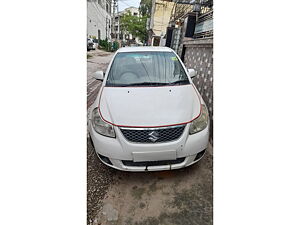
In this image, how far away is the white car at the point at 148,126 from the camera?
158cm

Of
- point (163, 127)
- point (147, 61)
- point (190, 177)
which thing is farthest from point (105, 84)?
point (190, 177)

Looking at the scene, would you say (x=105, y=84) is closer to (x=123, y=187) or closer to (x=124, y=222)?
(x=123, y=187)

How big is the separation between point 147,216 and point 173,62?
6.88 ft

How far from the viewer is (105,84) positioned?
2.23 m

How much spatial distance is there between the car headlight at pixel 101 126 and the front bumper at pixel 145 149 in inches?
1.6

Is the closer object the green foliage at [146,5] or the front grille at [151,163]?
the front grille at [151,163]

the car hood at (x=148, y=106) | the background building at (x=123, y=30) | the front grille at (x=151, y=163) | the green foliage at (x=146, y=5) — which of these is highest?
the background building at (x=123, y=30)

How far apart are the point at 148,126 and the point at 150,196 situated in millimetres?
744

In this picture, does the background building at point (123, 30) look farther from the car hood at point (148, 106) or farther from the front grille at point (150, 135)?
the front grille at point (150, 135)

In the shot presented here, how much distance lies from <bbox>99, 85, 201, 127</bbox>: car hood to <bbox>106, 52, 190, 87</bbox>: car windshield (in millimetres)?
170

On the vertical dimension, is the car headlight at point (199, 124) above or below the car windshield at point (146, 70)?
below

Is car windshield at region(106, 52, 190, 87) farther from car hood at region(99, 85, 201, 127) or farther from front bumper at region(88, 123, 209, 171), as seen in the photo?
front bumper at region(88, 123, 209, 171)

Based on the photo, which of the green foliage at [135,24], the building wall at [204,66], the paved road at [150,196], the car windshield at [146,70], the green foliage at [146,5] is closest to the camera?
the paved road at [150,196]

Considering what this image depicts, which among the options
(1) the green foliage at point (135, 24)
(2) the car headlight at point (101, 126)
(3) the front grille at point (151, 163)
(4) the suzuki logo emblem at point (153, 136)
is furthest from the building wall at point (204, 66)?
(1) the green foliage at point (135, 24)
